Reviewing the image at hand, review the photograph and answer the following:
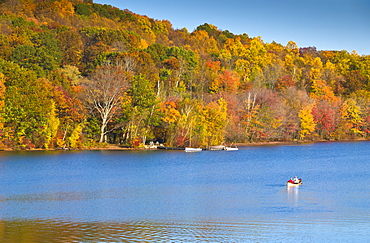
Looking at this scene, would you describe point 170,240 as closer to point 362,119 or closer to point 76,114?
point 76,114

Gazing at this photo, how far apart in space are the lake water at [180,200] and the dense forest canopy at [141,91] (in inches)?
502

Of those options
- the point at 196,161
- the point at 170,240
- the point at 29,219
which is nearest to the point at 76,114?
the point at 196,161

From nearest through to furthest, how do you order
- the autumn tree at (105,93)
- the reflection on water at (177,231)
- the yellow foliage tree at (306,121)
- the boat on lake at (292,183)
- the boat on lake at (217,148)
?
the reflection on water at (177,231) → the boat on lake at (292,183) → the autumn tree at (105,93) → the boat on lake at (217,148) → the yellow foliage tree at (306,121)

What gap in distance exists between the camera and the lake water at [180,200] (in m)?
23.4

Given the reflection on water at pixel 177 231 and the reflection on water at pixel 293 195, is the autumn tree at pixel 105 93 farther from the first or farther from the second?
the reflection on water at pixel 177 231

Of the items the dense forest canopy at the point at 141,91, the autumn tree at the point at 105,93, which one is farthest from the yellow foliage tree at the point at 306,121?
the autumn tree at the point at 105,93

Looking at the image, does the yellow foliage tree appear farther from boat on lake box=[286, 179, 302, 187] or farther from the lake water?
boat on lake box=[286, 179, 302, 187]

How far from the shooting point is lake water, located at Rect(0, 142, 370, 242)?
23359mm

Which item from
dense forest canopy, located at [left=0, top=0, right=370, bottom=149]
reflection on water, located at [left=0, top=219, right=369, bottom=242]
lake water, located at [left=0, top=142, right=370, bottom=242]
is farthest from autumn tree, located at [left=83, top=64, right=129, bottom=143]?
reflection on water, located at [left=0, top=219, right=369, bottom=242]

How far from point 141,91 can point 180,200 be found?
145ft

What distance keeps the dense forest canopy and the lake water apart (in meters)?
12.7

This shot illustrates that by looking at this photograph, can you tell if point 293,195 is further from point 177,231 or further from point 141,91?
point 141,91

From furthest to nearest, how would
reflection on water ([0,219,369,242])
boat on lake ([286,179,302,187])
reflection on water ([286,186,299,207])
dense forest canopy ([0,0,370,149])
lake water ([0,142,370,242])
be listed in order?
dense forest canopy ([0,0,370,149]) → boat on lake ([286,179,302,187]) → reflection on water ([286,186,299,207]) → lake water ([0,142,370,242]) → reflection on water ([0,219,369,242])

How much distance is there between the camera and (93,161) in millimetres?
55750
